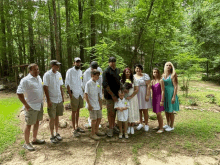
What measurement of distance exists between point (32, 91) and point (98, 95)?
1579 millimetres

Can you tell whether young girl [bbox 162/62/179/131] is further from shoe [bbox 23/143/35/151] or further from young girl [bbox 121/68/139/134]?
shoe [bbox 23/143/35/151]

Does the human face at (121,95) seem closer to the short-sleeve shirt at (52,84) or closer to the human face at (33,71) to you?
the short-sleeve shirt at (52,84)

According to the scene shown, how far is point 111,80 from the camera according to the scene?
384 centimetres

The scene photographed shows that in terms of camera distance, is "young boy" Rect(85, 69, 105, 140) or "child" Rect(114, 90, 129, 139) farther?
"child" Rect(114, 90, 129, 139)

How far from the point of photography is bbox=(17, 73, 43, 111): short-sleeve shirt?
10.5 feet

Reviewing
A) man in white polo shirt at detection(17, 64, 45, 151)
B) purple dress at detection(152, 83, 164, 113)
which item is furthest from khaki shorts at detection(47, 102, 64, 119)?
purple dress at detection(152, 83, 164, 113)

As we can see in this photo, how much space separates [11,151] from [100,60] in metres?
4.37

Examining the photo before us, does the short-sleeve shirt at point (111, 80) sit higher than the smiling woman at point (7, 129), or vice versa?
the short-sleeve shirt at point (111, 80)

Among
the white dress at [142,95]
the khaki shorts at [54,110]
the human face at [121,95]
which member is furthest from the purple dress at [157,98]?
the khaki shorts at [54,110]

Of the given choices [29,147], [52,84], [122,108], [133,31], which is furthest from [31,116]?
[133,31]

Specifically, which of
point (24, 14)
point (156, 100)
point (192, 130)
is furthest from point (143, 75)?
point (24, 14)

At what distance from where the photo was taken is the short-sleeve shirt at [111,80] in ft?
12.5

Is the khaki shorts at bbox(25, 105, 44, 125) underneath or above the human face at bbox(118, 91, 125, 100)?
underneath

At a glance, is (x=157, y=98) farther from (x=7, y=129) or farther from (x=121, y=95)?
(x=7, y=129)
